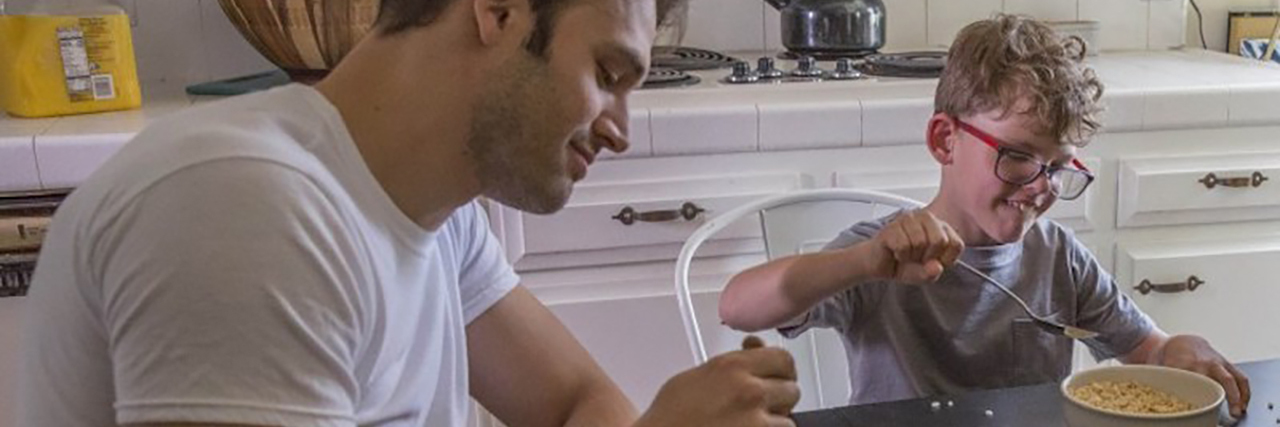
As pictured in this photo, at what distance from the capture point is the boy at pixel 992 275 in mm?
1322

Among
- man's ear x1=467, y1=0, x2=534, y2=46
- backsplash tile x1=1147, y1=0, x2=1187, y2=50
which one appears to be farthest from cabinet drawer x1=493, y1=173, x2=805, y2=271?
backsplash tile x1=1147, y1=0, x2=1187, y2=50

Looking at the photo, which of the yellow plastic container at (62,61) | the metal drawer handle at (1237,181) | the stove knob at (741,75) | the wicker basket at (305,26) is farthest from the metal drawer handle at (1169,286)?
the yellow plastic container at (62,61)

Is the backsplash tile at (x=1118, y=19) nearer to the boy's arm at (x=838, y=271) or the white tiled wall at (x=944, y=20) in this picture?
the white tiled wall at (x=944, y=20)

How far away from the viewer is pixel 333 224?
76cm

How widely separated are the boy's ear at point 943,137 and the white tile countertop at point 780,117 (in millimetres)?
396

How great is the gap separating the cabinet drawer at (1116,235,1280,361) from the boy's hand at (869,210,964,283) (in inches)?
36.6

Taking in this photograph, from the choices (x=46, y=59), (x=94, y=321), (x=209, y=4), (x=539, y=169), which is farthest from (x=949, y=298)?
(x=209, y=4)

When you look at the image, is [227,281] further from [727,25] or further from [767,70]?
[727,25]

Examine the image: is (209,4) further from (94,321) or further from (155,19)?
(94,321)

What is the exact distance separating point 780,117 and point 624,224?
264 millimetres

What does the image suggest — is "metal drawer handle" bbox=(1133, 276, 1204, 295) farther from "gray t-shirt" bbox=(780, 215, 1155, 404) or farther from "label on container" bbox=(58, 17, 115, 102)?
"label on container" bbox=(58, 17, 115, 102)

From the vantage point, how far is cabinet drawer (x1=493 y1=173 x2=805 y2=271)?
1.77 m

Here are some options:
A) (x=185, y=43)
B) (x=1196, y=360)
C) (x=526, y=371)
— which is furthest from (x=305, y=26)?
(x=1196, y=360)

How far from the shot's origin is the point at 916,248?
43.7 inches
